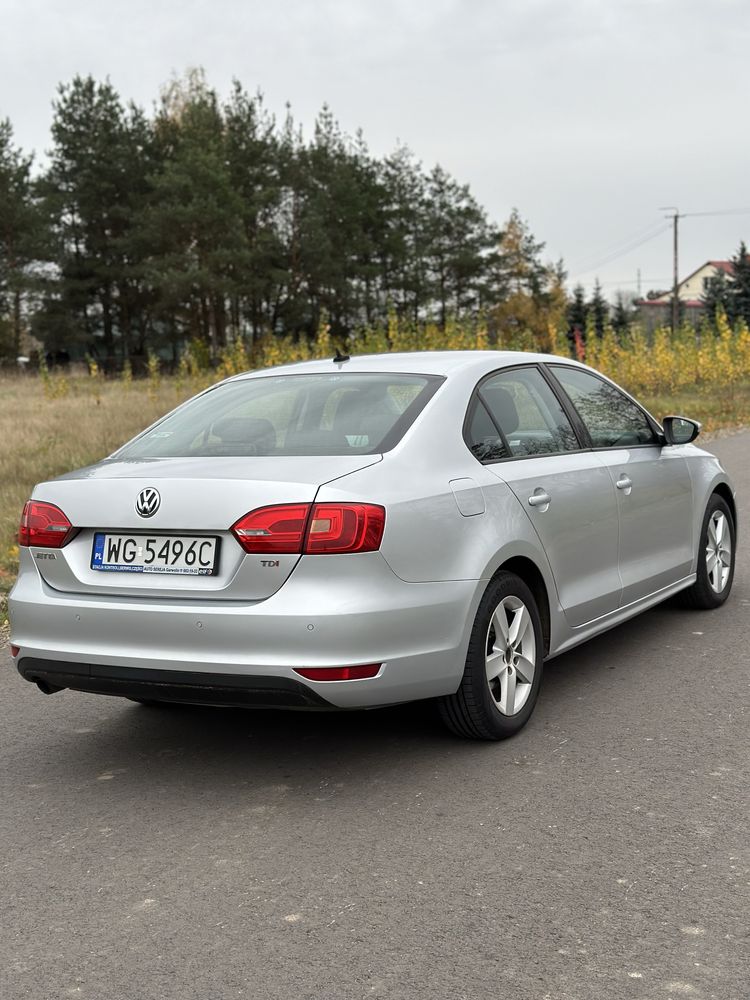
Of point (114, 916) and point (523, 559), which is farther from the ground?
point (523, 559)

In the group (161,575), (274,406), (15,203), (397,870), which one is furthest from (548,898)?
(15,203)

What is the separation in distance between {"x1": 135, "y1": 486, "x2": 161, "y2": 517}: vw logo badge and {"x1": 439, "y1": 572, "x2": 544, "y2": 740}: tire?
124 centimetres

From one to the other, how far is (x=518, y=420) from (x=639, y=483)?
103cm

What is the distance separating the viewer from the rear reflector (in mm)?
3945

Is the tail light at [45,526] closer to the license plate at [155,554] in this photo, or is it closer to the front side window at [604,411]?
the license plate at [155,554]

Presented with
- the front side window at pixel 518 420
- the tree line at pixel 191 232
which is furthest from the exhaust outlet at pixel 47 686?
the tree line at pixel 191 232

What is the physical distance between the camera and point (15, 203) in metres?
50.9

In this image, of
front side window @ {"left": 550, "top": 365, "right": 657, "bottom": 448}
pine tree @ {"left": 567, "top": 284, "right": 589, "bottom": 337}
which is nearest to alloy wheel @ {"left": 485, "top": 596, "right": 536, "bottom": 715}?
front side window @ {"left": 550, "top": 365, "right": 657, "bottom": 448}

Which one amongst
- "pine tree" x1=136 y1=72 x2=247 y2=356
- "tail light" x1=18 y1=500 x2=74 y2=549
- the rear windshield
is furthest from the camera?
"pine tree" x1=136 y1=72 x2=247 y2=356

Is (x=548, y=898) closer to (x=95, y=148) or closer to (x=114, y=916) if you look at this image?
(x=114, y=916)

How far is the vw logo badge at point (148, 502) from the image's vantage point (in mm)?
4176

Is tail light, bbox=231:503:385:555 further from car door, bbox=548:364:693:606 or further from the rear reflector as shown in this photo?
car door, bbox=548:364:693:606

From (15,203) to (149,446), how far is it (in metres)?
49.8

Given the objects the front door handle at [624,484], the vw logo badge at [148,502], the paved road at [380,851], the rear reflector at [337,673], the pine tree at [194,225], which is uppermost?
the pine tree at [194,225]
